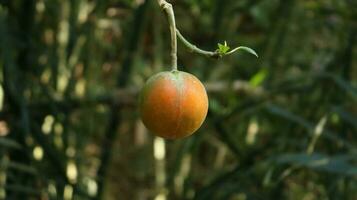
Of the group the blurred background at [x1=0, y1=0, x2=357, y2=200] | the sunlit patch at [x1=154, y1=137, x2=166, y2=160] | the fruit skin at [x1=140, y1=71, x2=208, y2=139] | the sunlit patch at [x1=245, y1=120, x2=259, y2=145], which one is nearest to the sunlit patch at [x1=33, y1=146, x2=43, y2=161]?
the blurred background at [x1=0, y1=0, x2=357, y2=200]

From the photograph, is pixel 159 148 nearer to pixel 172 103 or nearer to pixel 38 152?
pixel 38 152

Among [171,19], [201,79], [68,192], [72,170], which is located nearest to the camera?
[171,19]

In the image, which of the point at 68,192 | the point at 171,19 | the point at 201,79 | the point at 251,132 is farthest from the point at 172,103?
the point at 251,132

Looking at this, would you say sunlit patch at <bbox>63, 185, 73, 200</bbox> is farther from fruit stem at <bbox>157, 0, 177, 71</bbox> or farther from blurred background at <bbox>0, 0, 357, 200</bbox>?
fruit stem at <bbox>157, 0, 177, 71</bbox>

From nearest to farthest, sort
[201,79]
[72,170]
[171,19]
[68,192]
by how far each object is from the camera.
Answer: [171,19]
[68,192]
[72,170]
[201,79]

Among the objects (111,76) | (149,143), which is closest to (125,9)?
(111,76)

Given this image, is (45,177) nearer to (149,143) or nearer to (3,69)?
(3,69)
